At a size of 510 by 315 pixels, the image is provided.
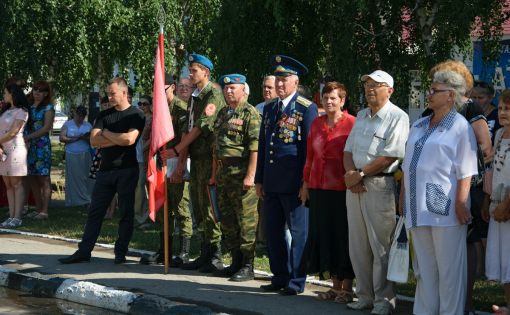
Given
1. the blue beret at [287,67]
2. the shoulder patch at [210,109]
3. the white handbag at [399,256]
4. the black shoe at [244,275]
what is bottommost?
the black shoe at [244,275]

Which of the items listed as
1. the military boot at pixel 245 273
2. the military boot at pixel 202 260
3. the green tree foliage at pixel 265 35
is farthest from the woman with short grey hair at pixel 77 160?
the military boot at pixel 245 273

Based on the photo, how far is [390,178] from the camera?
756 centimetres

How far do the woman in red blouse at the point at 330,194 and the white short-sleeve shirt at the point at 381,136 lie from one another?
41cm

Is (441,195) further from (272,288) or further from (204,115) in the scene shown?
(204,115)

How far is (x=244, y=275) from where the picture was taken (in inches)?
359


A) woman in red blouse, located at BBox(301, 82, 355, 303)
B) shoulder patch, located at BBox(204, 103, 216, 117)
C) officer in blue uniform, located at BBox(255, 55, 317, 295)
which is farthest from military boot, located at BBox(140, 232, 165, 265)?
woman in red blouse, located at BBox(301, 82, 355, 303)

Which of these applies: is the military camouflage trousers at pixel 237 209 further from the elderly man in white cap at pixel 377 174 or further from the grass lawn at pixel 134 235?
the elderly man in white cap at pixel 377 174

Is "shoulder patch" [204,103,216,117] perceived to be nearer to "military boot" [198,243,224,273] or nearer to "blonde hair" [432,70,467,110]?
"military boot" [198,243,224,273]

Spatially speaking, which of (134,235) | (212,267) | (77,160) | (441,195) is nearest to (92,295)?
(212,267)

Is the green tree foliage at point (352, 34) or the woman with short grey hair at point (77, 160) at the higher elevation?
the green tree foliage at point (352, 34)

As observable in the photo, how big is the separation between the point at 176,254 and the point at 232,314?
9.81ft

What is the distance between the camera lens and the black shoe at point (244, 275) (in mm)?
9078

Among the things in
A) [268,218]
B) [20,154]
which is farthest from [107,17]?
[268,218]

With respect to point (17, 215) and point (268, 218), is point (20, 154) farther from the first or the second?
point (268, 218)
